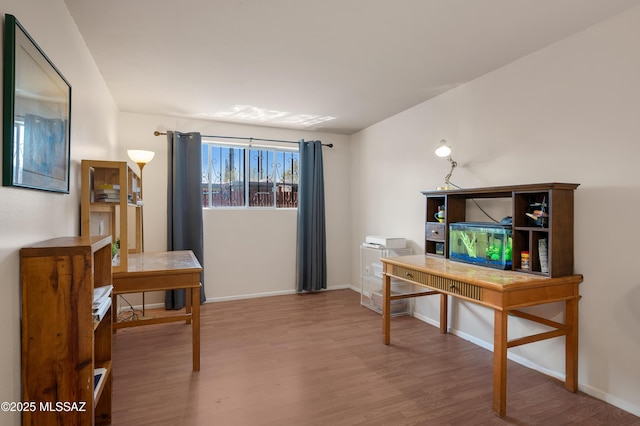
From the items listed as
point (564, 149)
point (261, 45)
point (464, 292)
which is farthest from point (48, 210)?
point (564, 149)

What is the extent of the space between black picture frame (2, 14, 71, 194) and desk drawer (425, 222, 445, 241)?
2801 millimetres

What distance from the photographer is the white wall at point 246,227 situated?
400 centimetres

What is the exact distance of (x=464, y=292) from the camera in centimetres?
219

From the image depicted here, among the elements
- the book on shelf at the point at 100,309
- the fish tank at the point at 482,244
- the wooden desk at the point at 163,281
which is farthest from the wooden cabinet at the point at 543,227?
the book on shelf at the point at 100,309

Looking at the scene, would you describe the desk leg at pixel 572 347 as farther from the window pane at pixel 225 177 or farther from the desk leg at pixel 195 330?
the window pane at pixel 225 177

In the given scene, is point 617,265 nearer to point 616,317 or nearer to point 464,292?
point 616,317

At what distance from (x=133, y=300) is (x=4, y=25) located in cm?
339

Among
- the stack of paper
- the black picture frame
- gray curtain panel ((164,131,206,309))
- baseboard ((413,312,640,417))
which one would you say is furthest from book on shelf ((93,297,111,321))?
baseboard ((413,312,640,417))

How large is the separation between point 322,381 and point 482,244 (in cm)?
160

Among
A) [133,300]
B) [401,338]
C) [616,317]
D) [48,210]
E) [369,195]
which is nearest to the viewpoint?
[48,210]

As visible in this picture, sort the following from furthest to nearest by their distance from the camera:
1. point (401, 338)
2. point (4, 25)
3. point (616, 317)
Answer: point (401, 338), point (616, 317), point (4, 25)

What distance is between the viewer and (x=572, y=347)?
2.13 meters

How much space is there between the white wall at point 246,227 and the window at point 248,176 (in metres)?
0.17

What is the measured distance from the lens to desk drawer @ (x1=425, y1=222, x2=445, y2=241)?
298cm
